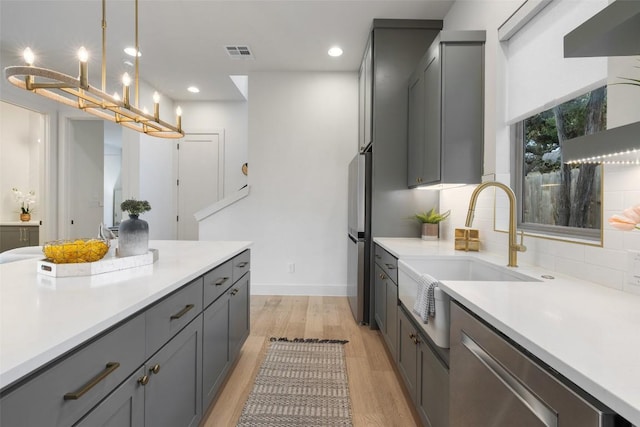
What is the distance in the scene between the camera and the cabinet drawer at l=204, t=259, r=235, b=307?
5.35ft

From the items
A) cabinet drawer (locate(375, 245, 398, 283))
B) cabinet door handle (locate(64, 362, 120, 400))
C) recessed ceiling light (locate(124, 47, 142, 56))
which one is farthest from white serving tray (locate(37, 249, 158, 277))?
recessed ceiling light (locate(124, 47, 142, 56))

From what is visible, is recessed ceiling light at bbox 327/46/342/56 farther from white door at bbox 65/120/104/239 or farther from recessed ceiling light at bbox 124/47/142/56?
white door at bbox 65/120/104/239

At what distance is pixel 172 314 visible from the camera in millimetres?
1246

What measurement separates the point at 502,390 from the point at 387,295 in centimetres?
163

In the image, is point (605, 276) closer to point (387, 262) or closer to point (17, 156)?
point (387, 262)

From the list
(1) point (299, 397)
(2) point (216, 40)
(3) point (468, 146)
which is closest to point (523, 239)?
(3) point (468, 146)

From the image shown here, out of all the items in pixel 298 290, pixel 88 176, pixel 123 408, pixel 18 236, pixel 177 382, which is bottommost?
pixel 298 290

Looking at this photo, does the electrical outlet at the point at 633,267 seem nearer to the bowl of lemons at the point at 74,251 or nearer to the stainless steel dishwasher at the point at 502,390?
the stainless steel dishwasher at the point at 502,390

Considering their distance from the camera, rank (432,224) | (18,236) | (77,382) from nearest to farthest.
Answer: (77,382) < (432,224) < (18,236)

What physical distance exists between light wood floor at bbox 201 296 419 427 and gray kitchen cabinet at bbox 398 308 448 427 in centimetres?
23

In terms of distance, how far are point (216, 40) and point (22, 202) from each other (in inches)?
151

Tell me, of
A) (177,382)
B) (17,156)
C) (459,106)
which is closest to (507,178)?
(459,106)

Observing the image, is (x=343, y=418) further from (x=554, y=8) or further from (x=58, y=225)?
(x=58, y=225)

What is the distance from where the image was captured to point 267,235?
4.23 metres
